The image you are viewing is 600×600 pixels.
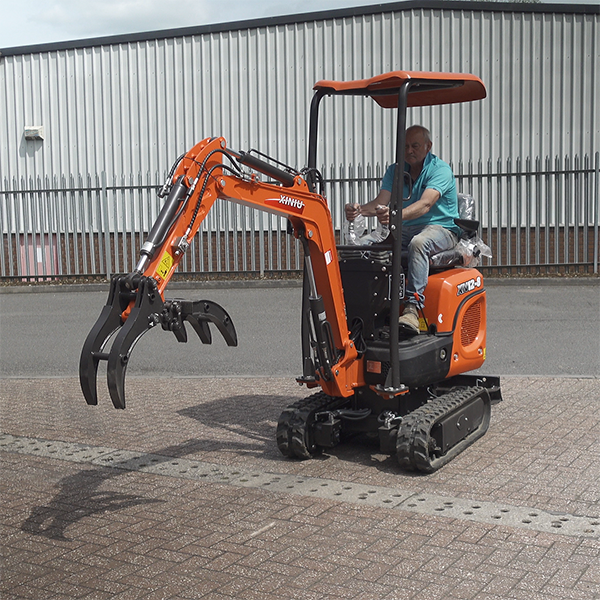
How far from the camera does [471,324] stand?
656cm

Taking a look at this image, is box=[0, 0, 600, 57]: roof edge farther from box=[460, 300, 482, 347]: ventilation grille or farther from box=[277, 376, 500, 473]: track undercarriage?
box=[277, 376, 500, 473]: track undercarriage

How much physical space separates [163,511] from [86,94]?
17.3 meters

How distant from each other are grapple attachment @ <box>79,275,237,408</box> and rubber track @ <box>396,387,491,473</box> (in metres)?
1.79

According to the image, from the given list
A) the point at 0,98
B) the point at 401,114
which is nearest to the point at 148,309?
the point at 401,114

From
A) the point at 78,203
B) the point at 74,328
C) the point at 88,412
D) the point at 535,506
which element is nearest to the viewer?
the point at 535,506

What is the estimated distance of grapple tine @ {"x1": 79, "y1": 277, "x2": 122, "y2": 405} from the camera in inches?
169

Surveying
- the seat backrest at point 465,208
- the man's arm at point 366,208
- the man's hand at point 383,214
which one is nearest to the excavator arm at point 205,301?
the man's hand at point 383,214

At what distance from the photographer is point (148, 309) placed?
4.39 metres

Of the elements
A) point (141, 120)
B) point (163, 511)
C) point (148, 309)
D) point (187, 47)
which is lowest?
point (163, 511)

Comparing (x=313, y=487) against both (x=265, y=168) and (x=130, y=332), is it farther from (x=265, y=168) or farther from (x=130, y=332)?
(x=265, y=168)

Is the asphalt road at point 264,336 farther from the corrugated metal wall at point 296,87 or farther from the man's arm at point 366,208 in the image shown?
the corrugated metal wall at point 296,87

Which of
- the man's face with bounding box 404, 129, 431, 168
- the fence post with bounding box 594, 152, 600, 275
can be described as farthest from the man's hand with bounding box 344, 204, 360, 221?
the fence post with bounding box 594, 152, 600, 275

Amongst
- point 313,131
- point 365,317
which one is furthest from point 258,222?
point 365,317

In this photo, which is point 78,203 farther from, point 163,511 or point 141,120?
point 163,511
